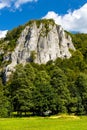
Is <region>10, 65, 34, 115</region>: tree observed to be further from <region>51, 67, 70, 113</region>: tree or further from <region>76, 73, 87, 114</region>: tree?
<region>76, 73, 87, 114</region>: tree

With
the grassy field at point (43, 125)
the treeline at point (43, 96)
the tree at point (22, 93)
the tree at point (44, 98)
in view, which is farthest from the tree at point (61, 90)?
the grassy field at point (43, 125)

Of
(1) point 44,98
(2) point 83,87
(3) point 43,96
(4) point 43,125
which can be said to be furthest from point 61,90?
(4) point 43,125

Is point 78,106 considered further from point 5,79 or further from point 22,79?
point 5,79

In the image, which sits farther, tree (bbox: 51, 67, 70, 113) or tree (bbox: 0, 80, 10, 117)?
tree (bbox: 51, 67, 70, 113)

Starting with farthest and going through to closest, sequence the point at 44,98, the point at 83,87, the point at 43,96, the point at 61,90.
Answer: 1. the point at 83,87
2. the point at 61,90
3. the point at 43,96
4. the point at 44,98

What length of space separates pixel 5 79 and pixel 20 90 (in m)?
83.2

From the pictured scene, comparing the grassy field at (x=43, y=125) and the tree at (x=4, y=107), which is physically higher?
the tree at (x=4, y=107)

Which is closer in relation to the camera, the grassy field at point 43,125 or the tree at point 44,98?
the grassy field at point 43,125

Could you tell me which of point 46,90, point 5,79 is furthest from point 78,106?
point 5,79

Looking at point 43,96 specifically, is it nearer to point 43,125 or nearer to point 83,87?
point 83,87

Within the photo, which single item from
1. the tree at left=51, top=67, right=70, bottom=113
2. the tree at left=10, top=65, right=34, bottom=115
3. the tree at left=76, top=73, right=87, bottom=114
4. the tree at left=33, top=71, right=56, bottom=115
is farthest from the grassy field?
the tree at left=76, top=73, right=87, bottom=114

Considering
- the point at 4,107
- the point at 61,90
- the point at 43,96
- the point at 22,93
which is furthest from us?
the point at 61,90

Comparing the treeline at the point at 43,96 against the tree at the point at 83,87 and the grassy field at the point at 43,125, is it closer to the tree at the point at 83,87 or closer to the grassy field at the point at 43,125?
the tree at the point at 83,87

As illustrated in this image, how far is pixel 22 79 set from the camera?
361 feet
